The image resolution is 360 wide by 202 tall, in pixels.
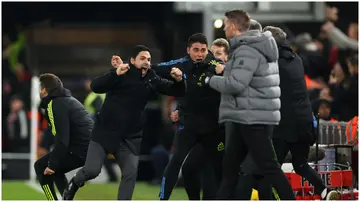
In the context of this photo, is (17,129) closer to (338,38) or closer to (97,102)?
(97,102)

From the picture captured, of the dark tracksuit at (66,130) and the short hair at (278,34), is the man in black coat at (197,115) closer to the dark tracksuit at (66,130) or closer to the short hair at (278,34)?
the short hair at (278,34)

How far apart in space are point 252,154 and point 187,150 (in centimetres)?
150

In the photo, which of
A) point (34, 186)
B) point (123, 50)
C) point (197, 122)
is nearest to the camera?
point (197, 122)

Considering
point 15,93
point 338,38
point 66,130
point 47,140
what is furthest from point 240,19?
point 15,93

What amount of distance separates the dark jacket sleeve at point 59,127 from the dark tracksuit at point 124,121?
683mm

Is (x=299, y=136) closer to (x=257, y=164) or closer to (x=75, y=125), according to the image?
(x=257, y=164)

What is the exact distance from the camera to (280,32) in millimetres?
11320

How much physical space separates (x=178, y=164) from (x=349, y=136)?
8.56 feet

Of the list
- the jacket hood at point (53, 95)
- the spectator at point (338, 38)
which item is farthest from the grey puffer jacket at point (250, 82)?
the spectator at point (338, 38)

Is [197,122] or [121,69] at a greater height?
[121,69]

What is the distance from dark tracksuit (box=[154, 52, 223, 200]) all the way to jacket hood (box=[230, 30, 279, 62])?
1.29m

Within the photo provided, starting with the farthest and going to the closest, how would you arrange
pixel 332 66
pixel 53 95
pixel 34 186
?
pixel 34 186
pixel 332 66
pixel 53 95

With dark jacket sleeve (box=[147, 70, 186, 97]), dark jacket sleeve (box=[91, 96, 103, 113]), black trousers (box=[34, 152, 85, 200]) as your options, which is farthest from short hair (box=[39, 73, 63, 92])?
dark jacket sleeve (box=[91, 96, 103, 113])

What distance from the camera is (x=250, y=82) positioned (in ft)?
33.9
